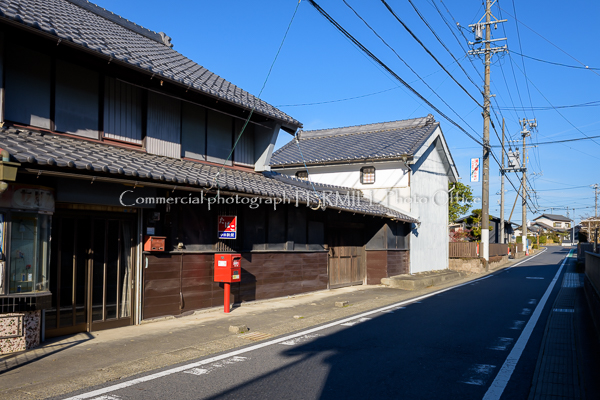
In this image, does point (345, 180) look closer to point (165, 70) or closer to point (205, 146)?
point (205, 146)

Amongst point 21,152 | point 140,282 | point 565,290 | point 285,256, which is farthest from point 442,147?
point 21,152

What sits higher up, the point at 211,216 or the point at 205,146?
the point at 205,146

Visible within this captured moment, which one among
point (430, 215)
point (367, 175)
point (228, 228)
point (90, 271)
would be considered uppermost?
point (367, 175)

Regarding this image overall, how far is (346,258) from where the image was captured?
17984 millimetres

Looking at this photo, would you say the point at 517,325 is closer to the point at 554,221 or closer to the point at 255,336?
the point at 255,336

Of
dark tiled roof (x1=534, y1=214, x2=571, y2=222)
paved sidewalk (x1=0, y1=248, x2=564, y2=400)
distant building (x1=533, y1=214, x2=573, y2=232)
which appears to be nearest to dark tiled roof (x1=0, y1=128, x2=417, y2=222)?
paved sidewalk (x1=0, y1=248, x2=564, y2=400)

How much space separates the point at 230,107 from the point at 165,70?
256 centimetres

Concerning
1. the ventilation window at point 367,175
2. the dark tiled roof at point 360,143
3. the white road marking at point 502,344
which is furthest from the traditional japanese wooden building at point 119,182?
the dark tiled roof at point 360,143

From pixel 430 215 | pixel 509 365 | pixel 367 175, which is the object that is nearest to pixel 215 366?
pixel 509 365

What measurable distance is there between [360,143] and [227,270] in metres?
15.3

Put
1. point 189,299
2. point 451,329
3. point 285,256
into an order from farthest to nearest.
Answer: point 285,256 → point 189,299 → point 451,329

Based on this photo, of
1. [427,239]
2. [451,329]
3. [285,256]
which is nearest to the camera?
[451,329]

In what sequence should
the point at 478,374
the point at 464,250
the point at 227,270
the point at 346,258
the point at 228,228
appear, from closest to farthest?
the point at 478,374
the point at 227,270
the point at 228,228
the point at 346,258
the point at 464,250

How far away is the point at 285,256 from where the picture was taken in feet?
46.2
